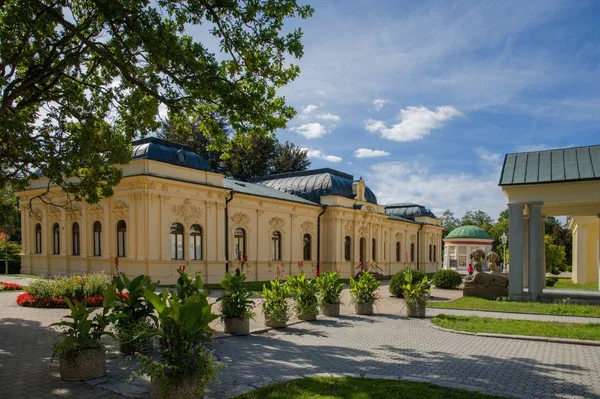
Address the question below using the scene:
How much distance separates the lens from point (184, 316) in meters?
5.57

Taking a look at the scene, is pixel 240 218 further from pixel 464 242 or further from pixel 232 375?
pixel 464 242

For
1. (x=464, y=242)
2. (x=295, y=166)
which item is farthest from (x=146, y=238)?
(x=464, y=242)

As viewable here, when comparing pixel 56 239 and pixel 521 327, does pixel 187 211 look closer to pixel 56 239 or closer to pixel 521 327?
pixel 56 239

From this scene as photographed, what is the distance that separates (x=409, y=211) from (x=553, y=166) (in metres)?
31.9

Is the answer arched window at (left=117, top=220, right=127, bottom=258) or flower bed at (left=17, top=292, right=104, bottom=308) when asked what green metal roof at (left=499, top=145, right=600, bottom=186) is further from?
arched window at (left=117, top=220, right=127, bottom=258)

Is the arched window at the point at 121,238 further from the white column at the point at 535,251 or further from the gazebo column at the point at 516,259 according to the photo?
the white column at the point at 535,251

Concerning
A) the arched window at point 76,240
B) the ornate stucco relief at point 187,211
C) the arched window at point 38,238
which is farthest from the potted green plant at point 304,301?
the arched window at point 38,238

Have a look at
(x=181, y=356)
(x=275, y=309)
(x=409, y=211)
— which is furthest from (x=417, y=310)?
(x=409, y=211)

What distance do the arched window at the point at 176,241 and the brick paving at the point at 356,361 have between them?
11.0 meters

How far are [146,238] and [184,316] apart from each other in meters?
17.3

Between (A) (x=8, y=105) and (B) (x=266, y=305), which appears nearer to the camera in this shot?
(A) (x=8, y=105)

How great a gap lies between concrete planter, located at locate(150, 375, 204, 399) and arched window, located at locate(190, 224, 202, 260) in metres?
18.8

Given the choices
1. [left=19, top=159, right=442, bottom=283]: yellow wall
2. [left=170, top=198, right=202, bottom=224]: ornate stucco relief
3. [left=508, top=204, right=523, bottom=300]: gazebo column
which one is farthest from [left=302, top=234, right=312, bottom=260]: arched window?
[left=508, top=204, right=523, bottom=300]: gazebo column

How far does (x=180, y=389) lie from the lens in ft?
18.0
